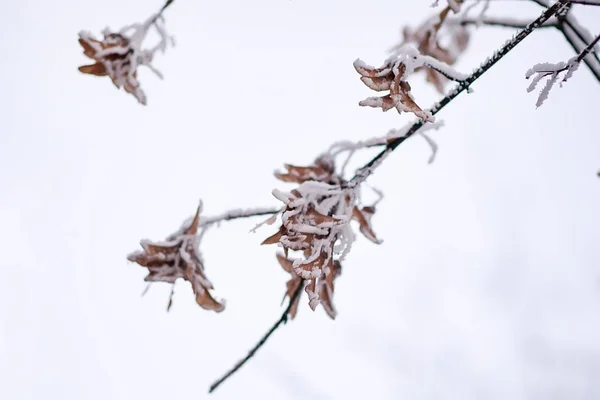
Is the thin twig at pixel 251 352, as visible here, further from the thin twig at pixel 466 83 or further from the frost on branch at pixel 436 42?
the frost on branch at pixel 436 42

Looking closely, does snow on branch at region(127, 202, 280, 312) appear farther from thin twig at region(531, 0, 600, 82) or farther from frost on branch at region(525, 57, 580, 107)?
thin twig at region(531, 0, 600, 82)

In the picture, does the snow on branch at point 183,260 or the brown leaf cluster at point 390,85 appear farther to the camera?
the snow on branch at point 183,260

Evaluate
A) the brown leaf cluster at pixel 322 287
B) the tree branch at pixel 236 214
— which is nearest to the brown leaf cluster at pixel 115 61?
the tree branch at pixel 236 214

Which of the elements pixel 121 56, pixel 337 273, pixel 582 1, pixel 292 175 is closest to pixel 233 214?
pixel 292 175

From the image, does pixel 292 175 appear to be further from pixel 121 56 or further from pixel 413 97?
pixel 121 56

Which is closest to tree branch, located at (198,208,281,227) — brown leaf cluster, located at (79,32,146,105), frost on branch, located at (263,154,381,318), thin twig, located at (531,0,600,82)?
frost on branch, located at (263,154,381,318)

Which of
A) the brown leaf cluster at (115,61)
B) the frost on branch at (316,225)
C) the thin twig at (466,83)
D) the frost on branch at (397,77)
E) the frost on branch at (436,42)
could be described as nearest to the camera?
the thin twig at (466,83)
